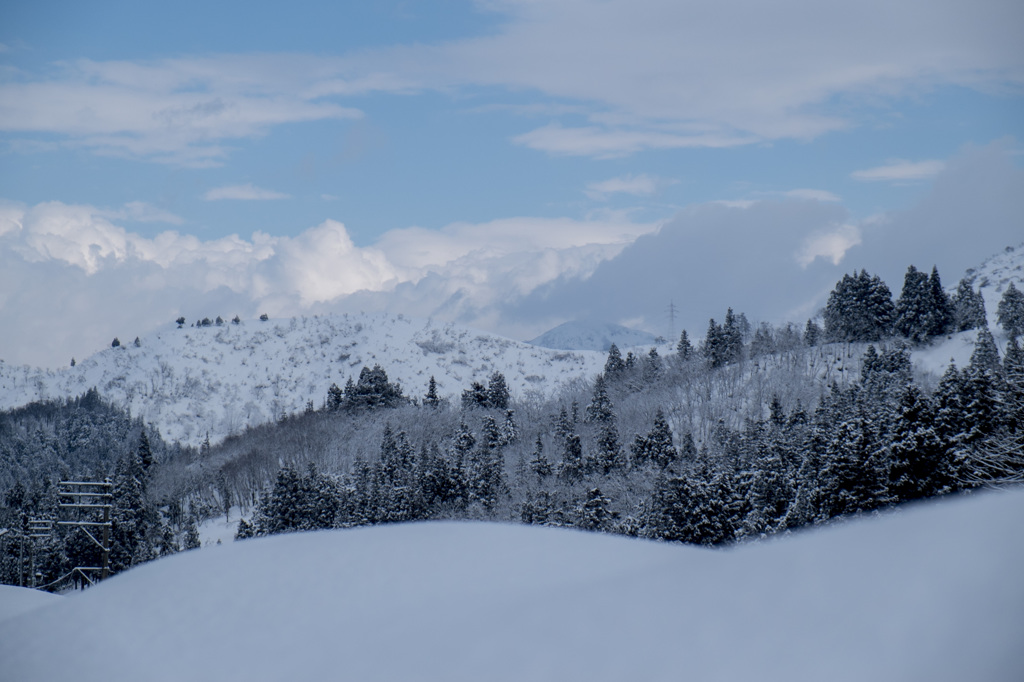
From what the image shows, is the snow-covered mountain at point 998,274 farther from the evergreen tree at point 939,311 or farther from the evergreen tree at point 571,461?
the evergreen tree at point 571,461

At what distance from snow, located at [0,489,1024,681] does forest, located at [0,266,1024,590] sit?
14.0 m

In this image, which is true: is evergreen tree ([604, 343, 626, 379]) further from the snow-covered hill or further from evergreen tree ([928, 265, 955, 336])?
the snow-covered hill

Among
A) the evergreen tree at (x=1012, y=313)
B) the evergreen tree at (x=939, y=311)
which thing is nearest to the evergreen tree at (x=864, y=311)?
the evergreen tree at (x=939, y=311)

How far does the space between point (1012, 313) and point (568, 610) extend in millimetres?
55961

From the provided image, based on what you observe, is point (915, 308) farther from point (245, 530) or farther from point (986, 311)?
point (245, 530)

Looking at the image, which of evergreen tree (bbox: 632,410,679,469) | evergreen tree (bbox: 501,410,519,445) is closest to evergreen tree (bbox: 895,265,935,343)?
evergreen tree (bbox: 632,410,679,469)

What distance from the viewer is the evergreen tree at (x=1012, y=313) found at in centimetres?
4719

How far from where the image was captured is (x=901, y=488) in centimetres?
1734

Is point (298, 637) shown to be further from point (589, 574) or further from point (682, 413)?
point (682, 413)

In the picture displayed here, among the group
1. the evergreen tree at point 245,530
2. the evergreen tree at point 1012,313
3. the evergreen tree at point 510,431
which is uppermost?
the evergreen tree at point 1012,313

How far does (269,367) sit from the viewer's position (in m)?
131

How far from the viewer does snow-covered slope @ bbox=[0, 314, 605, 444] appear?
11531 cm

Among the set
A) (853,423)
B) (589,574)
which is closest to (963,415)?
(853,423)

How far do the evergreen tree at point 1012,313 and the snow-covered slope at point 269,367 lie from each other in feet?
210
